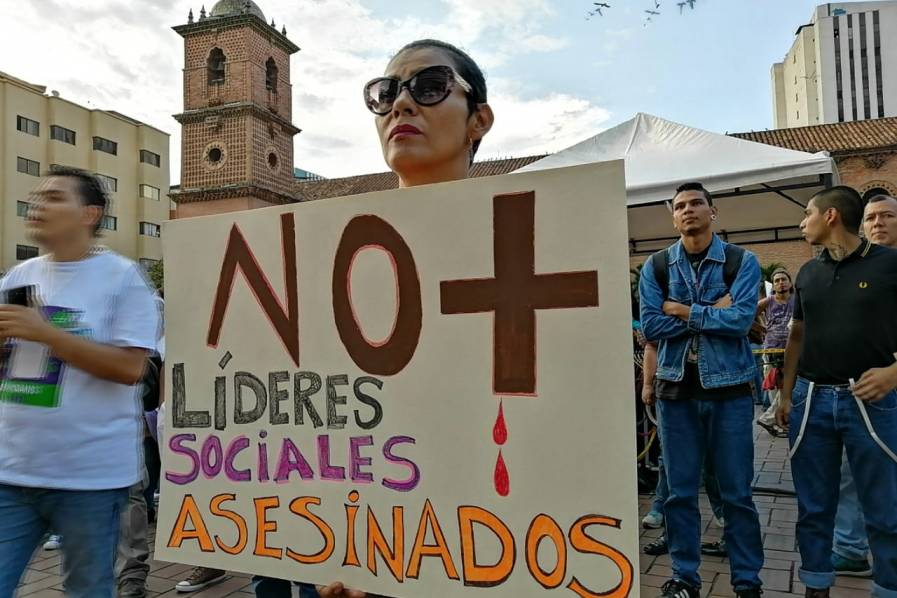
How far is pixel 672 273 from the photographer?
2.87 m

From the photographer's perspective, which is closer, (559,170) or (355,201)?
(559,170)

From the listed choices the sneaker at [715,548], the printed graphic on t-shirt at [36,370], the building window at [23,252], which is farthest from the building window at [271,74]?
the printed graphic on t-shirt at [36,370]

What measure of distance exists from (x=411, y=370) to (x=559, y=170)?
0.45m

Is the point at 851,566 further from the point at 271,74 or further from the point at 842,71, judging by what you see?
the point at 842,71

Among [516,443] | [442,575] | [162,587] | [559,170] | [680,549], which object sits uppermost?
[559,170]

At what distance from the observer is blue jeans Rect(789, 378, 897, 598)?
237 cm

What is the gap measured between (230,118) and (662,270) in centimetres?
3319

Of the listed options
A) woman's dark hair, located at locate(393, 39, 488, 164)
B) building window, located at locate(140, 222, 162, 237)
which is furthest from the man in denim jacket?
building window, located at locate(140, 222, 162, 237)

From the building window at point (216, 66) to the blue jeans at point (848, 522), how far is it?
35.3 m

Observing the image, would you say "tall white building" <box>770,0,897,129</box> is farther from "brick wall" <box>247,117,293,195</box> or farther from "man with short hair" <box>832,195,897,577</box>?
"man with short hair" <box>832,195,897,577</box>

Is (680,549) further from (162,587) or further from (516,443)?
(162,587)

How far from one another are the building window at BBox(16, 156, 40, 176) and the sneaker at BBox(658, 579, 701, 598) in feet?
139

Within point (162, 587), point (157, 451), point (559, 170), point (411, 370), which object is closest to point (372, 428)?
point (411, 370)

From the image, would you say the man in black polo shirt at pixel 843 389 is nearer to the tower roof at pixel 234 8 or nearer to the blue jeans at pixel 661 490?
the blue jeans at pixel 661 490
